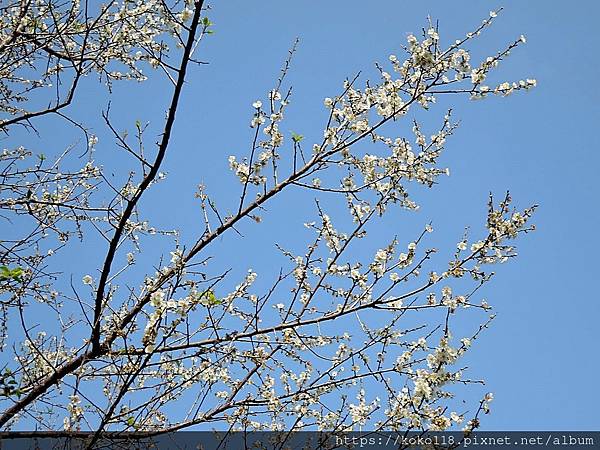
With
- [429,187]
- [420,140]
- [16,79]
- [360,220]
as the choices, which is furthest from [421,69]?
[16,79]

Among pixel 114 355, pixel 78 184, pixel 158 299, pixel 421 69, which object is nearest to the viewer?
pixel 158 299

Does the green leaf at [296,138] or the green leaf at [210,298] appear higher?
the green leaf at [296,138]

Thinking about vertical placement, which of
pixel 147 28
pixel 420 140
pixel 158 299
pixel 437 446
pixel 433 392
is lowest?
pixel 437 446

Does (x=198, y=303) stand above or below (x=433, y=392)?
above

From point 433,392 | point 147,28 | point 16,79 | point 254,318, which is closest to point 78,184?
point 16,79

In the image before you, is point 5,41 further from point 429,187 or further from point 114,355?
point 429,187

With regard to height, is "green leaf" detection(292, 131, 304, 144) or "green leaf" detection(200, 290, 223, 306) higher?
"green leaf" detection(292, 131, 304, 144)

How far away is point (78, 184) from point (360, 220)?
2.15 metres

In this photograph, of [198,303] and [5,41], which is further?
[5,41]

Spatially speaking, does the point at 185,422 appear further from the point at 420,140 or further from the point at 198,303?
the point at 420,140

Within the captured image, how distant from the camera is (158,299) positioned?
3078 mm

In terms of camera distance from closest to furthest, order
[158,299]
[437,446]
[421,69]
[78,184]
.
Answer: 1. [158,299]
2. [437,446]
3. [421,69]
4. [78,184]

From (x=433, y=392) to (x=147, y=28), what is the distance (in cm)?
340

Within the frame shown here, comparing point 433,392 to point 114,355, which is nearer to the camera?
point 433,392
